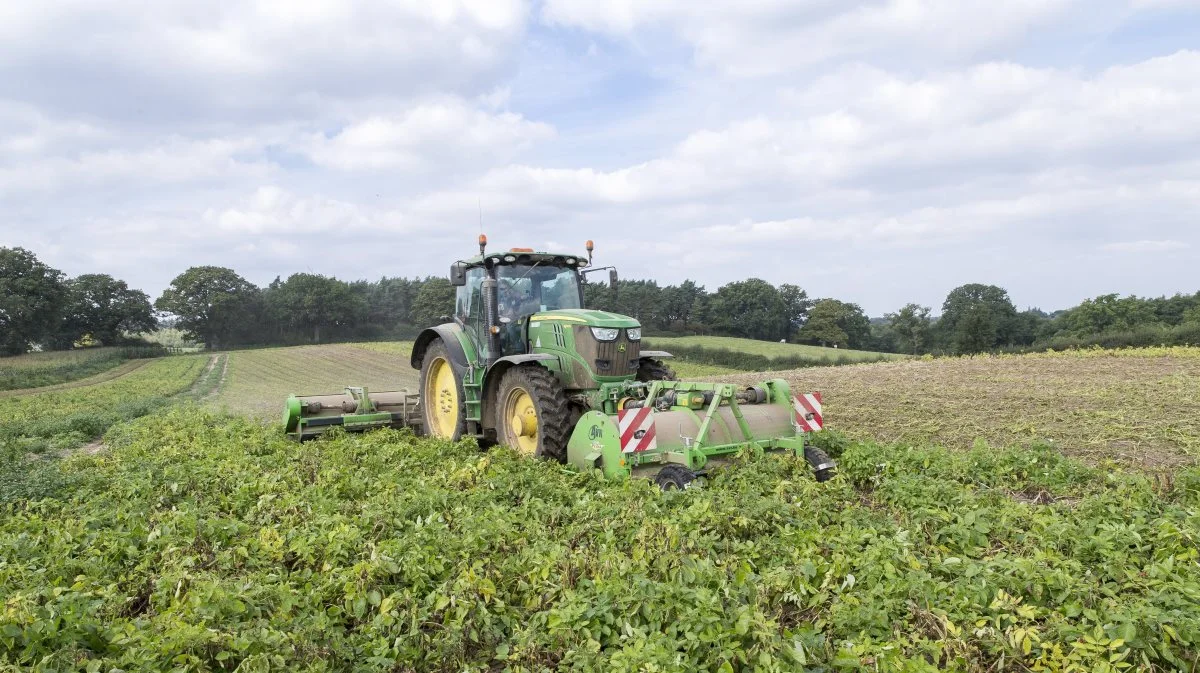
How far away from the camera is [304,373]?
33.9m

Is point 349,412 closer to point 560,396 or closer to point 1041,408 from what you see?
point 560,396

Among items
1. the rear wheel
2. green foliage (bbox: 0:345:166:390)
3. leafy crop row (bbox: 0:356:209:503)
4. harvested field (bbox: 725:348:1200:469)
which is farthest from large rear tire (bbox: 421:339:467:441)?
green foliage (bbox: 0:345:166:390)

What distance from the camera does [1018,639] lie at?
2.96m

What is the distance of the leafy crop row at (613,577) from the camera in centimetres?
303

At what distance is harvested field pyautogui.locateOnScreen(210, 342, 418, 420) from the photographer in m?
22.5

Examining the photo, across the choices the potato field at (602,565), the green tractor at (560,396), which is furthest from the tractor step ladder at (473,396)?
the potato field at (602,565)

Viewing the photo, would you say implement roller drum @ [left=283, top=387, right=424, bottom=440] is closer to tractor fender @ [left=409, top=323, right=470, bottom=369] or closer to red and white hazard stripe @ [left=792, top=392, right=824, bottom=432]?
tractor fender @ [left=409, top=323, right=470, bottom=369]

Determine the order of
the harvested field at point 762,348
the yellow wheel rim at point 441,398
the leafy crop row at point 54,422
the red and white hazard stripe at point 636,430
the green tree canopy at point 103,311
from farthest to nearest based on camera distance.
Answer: the green tree canopy at point 103,311 < the harvested field at point 762,348 < the yellow wheel rim at point 441,398 < the leafy crop row at point 54,422 < the red and white hazard stripe at point 636,430

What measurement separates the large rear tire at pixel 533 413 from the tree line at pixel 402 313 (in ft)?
109

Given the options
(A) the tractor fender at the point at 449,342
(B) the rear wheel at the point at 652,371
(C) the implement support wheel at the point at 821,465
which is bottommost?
(C) the implement support wheel at the point at 821,465

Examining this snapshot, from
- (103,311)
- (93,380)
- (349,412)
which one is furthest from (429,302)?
(349,412)

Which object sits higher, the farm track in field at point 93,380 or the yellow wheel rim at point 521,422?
the yellow wheel rim at point 521,422

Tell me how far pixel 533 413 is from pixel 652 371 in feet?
5.44

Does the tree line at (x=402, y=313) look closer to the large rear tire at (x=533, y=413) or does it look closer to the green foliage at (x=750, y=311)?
the green foliage at (x=750, y=311)
